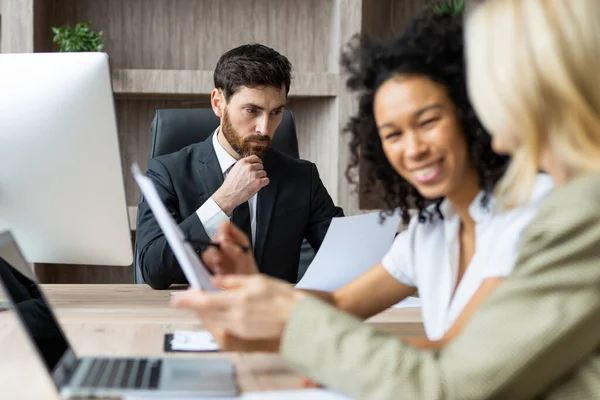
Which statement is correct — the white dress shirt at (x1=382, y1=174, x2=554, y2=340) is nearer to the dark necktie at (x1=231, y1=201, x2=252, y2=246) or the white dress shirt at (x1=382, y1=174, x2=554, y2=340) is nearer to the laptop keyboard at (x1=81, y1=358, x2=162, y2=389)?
the laptop keyboard at (x1=81, y1=358, x2=162, y2=389)

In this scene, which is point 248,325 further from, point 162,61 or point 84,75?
point 162,61

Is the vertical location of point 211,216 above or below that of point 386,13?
below

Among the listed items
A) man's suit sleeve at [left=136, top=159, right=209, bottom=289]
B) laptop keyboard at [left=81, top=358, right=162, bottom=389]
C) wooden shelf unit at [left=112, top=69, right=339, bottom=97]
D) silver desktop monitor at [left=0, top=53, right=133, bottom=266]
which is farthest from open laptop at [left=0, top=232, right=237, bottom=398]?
wooden shelf unit at [left=112, top=69, right=339, bottom=97]

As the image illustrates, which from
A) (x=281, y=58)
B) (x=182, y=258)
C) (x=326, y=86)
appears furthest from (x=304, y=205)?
(x=182, y=258)

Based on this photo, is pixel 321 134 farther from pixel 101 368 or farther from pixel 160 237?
pixel 101 368

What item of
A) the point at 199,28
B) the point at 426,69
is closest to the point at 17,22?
the point at 199,28

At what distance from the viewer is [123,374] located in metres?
1.00

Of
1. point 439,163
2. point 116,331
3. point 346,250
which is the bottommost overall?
point 116,331

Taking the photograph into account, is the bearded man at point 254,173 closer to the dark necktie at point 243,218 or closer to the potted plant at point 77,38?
the dark necktie at point 243,218

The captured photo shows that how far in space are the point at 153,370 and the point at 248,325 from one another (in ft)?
0.88

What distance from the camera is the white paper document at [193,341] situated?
1.21m

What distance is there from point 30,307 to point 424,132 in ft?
1.87

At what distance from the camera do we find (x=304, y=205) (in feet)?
7.77

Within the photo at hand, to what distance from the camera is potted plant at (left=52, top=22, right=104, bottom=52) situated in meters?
2.98
